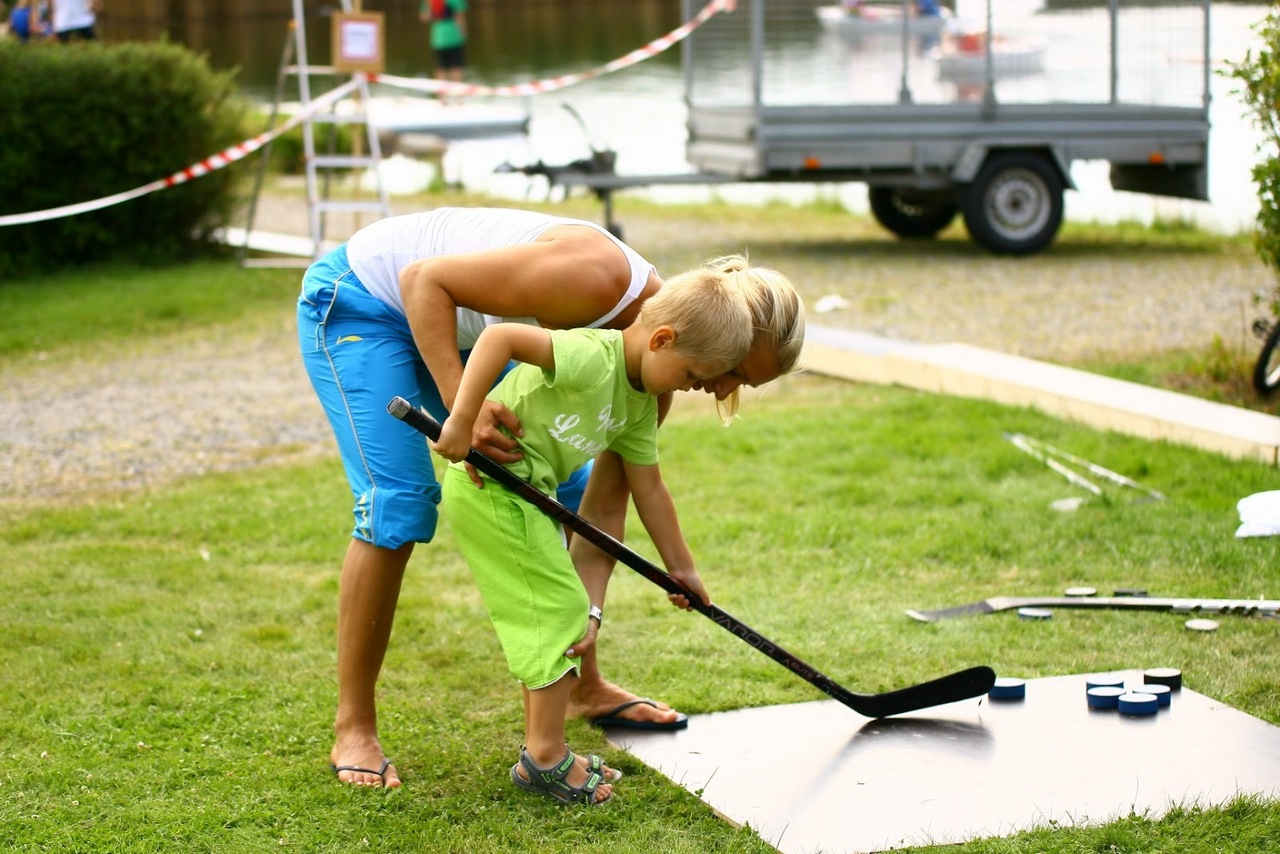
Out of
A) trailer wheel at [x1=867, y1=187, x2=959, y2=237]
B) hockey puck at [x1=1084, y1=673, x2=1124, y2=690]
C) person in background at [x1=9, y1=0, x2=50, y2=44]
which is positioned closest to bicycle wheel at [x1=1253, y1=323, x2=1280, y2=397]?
hockey puck at [x1=1084, y1=673, x2=1124, y2=690]

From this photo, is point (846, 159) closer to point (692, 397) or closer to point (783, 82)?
point (783, 82)

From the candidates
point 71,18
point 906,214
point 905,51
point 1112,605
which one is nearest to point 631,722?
point 1112,605

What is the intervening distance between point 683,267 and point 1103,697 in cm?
734

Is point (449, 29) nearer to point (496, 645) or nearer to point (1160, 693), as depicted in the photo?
point (496, 645)

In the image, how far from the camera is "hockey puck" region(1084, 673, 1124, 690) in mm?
3594

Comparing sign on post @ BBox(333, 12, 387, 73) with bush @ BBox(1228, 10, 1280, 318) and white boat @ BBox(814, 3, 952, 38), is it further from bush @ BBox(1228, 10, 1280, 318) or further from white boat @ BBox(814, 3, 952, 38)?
bush @ BBox(1228, 10, 1280, 318)

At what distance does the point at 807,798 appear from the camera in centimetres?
307

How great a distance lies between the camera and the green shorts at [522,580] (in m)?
2.97

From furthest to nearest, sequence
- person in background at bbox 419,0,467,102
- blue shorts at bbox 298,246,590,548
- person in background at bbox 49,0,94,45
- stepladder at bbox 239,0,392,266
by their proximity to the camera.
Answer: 1. person in background at bbox 419,0,467,102
2. person in background at bbox 49,0,94,45
3. stepladder at bbox 239,0,392,266
4. blue shorts at bbox 298,246,590,548

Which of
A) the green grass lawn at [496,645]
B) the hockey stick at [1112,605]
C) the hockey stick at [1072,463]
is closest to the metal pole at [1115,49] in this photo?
the green grass lawn at [496,645]

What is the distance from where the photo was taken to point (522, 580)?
3.01m

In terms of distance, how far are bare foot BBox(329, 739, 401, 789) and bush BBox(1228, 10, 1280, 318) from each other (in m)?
4.75

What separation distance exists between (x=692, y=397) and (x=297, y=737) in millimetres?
4263

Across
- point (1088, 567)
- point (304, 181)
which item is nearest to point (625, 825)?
point (1088, 567)
